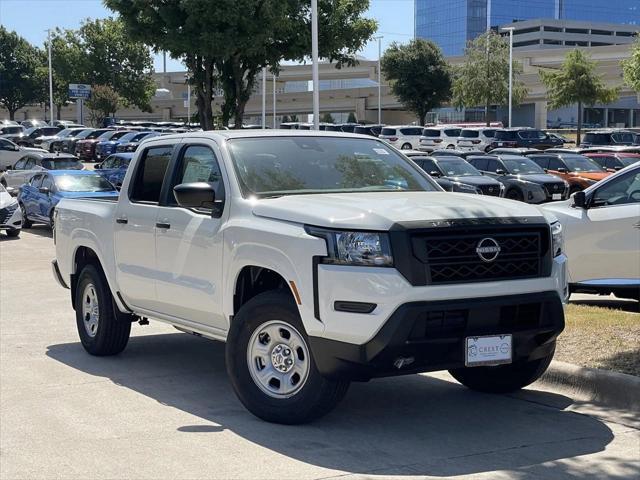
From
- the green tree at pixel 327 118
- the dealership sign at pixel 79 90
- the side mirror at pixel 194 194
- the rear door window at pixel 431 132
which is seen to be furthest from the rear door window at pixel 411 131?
the side mirror at pixel 194 194

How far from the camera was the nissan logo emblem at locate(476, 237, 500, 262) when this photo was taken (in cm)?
626

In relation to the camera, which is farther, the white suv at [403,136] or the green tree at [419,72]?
the green tree at [419,72]

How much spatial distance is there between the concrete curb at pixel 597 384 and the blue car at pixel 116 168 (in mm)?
20233

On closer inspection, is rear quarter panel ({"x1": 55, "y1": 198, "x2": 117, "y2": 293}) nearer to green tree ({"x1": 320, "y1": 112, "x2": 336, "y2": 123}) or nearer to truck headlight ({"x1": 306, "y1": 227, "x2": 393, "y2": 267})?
truck headlight ({"x1": 306, "y1": 227, "x2": 393, "y2": 267})

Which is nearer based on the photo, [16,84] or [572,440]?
[572,440]

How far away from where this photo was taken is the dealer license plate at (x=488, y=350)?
245 inches

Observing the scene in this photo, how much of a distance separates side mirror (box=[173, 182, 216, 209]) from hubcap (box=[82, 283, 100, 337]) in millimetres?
2365

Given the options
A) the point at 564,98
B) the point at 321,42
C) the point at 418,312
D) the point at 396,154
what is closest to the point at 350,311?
the point at 418,312

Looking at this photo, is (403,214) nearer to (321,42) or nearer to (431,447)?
(431,447)

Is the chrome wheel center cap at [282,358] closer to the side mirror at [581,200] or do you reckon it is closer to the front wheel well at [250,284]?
the front wheel well at [250,284]

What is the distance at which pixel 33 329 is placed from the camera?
10.7m

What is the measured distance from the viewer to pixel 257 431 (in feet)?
21.4

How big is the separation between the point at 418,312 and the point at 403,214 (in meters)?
0.66

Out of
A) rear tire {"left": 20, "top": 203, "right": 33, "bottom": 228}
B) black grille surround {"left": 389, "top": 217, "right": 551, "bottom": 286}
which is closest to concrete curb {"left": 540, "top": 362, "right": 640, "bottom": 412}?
black grille surround {"left": 389, "top": 217, "right": 551, "bottom": 286}
